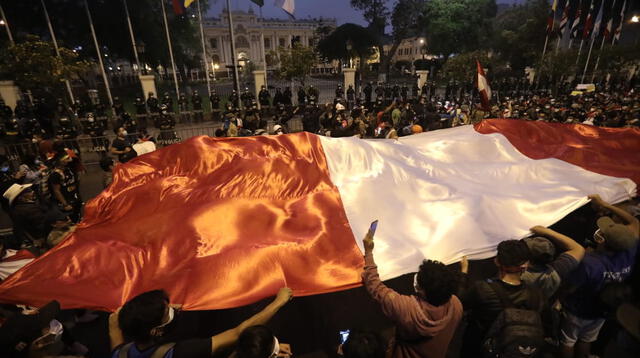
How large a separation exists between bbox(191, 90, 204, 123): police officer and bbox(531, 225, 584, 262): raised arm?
692 inches

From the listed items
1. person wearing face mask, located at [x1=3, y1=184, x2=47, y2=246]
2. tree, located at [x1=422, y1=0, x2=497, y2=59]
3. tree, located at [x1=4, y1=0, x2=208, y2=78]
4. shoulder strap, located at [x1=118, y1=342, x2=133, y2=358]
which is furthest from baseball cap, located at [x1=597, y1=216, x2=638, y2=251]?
tree, located at [x1=422, y1=0, x2=497, y2=59]

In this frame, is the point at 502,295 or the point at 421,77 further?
the point at 421,77

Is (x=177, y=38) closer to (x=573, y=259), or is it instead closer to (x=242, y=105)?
(x=242, y=105)

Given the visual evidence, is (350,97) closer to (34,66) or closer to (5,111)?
(34,66)

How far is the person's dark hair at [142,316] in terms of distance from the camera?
195cm

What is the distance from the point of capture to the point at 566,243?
3.01 meters

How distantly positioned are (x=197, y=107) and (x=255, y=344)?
713 inches

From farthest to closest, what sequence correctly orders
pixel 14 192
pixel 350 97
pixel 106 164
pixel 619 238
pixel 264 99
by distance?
1. pixel 350 97
2. pixel 264 99
3. pixel 106 164
4. pixel 14 192
5. pixel 619 238

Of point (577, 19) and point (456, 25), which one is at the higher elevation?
point (456, 25)

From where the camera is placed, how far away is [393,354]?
2.39 m

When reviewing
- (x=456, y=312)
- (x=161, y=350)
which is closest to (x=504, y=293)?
(x=456, y=312)

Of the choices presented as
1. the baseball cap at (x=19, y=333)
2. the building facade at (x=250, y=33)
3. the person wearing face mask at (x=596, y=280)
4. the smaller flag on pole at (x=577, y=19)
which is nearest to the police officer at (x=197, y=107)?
the baseball cap at (x=19, y=333)

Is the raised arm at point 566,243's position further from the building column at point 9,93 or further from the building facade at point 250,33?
the building facade at point 250,33

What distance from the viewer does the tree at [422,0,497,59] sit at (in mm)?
38469
